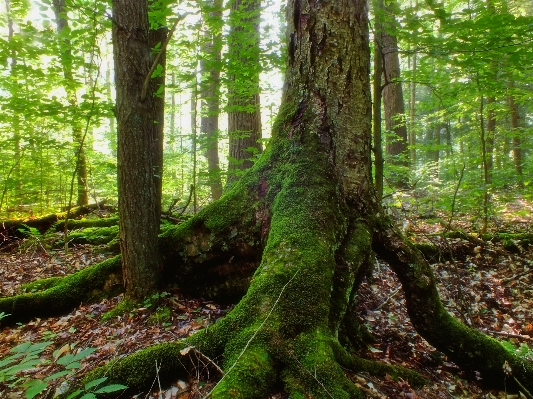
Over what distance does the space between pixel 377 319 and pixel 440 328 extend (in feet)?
3.67

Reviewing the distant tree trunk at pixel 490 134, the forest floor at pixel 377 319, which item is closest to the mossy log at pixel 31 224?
the forest floor at pixel 377 319

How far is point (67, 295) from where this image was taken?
15.0 ft

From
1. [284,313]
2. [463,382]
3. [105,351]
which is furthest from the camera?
[105,351]

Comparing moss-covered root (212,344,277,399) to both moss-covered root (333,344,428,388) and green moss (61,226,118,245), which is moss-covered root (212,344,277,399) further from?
green moss (61,226,118,245)

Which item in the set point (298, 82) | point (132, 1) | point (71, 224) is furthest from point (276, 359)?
point (71, 224)

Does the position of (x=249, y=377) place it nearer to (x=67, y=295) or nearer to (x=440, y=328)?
(x=440, y=328)

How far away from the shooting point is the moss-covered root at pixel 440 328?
301 centimetres

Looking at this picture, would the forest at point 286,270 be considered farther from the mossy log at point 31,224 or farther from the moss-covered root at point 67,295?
the mossy log at point 31,224

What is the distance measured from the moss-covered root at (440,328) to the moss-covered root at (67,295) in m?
3.75

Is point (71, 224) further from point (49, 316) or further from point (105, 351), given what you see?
point (105, 351)

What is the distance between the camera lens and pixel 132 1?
151 inches

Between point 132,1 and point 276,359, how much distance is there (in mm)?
4207

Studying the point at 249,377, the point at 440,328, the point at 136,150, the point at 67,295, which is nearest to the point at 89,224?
the point at 67,295

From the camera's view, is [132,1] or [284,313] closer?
[284,313]
